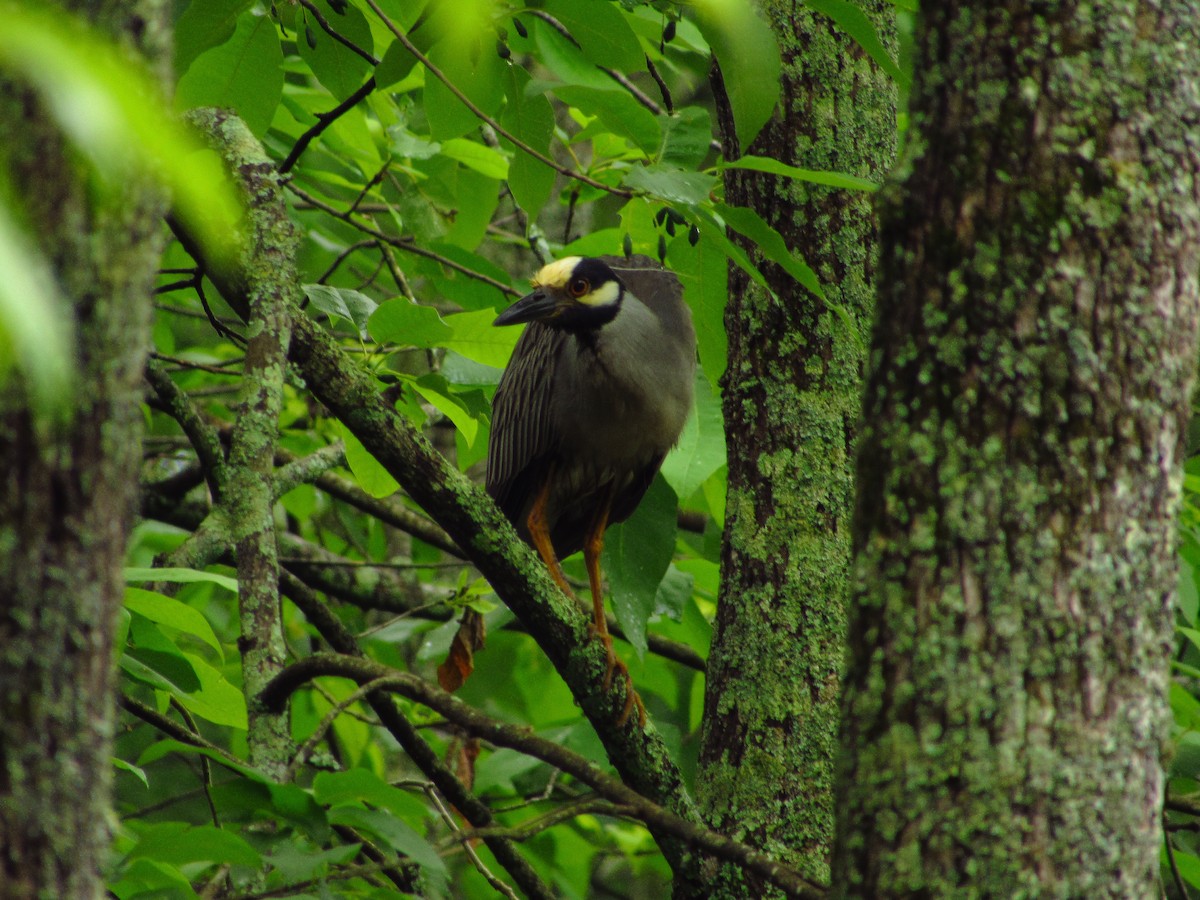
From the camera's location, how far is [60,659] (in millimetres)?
903

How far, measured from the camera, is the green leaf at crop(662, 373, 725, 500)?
2.59m

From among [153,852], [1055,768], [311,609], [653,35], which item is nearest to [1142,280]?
[1055,768]

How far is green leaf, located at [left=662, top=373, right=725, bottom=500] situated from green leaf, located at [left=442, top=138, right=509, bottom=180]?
0.88 metres

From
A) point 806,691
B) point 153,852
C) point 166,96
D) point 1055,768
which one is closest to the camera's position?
point 166,96

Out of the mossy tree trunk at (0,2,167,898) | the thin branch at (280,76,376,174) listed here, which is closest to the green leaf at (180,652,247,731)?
the thin branch at (280,76,376,174)

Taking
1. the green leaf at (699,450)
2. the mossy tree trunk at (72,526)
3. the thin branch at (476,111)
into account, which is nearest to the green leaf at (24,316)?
the mossy tree trunk at (72,526)

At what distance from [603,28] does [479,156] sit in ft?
4.28

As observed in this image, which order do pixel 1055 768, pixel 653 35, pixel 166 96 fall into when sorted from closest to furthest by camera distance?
pixel 166 96 < pixel 1055 768 < pixel 653 35

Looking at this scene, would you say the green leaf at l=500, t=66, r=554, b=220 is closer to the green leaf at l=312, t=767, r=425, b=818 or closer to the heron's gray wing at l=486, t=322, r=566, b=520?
the green leaf at l=312, t=767, r=425, b=818

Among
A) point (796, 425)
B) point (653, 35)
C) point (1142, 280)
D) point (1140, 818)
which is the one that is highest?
point (653, 35)

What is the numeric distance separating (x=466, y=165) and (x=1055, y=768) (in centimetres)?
255

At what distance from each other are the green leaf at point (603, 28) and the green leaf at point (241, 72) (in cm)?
71

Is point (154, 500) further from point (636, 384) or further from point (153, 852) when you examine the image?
point (153, 852)

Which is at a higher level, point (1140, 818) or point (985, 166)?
point (985, 166)
